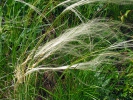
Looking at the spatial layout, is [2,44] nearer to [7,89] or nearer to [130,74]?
[7,89]

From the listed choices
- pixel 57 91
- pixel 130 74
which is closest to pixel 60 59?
pixel 57 91

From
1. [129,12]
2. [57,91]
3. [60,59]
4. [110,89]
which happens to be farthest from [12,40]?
[129,12]

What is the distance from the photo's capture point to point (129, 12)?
8.28ft

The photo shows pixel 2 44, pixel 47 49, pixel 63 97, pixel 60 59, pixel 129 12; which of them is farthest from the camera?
pixel 129 12

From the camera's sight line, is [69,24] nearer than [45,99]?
No

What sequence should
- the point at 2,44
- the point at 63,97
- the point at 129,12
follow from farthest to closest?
the point at 129,12 < the point at 2,44 < the point at 63,97

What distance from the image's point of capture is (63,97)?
1954 millimetres

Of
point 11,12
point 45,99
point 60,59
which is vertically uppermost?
point 11,12

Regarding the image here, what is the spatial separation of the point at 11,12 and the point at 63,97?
3.03 ft

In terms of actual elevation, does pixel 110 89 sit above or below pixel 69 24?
below

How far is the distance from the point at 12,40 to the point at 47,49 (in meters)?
0.59

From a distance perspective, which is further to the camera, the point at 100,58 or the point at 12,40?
the point at 12,40

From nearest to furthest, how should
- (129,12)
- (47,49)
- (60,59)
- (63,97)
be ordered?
(47,49) < (63,97) < (60,59) < (129,12)

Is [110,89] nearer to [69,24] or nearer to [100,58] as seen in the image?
[100,58]
